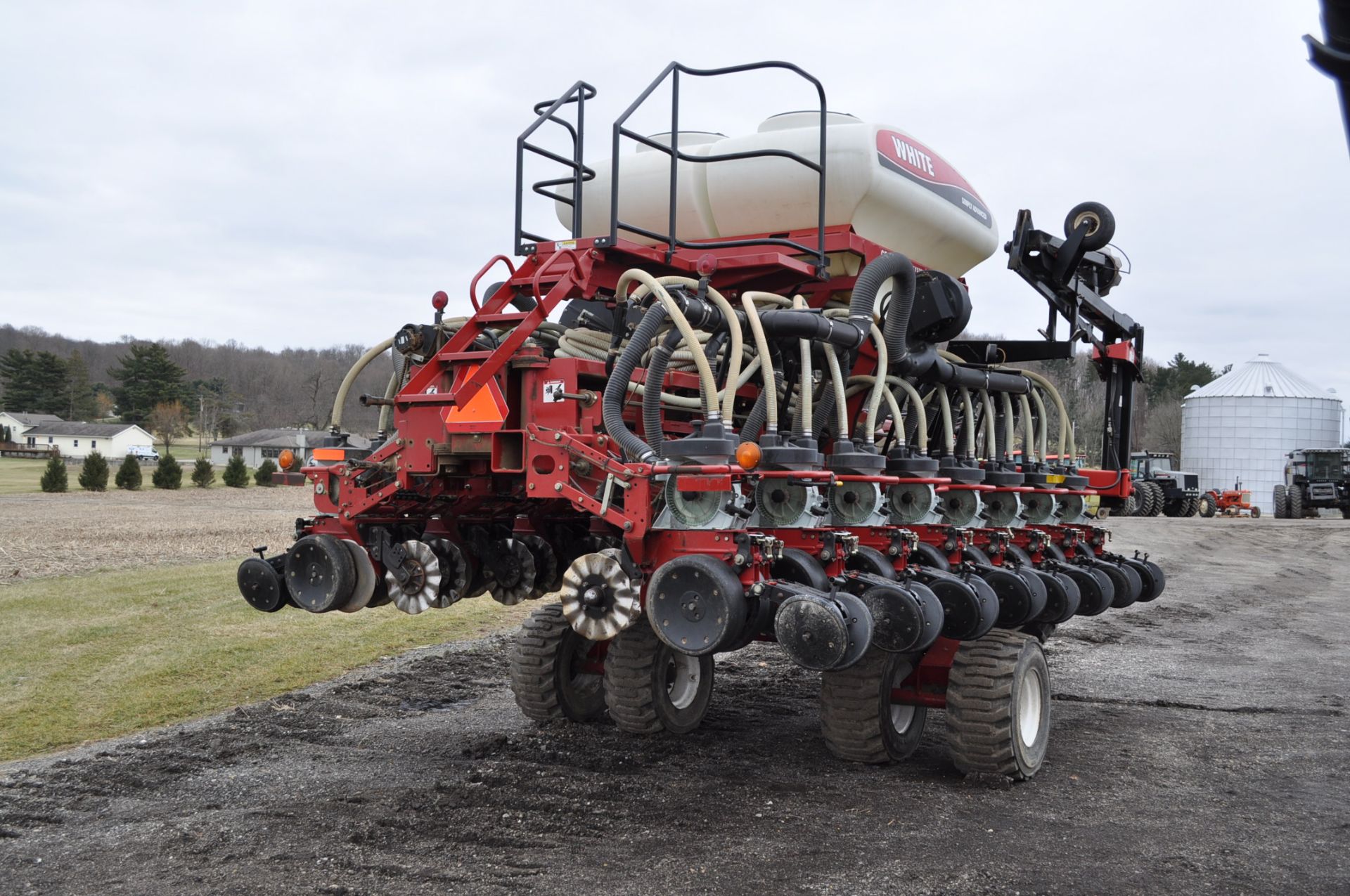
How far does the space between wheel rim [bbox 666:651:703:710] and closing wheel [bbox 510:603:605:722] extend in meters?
0.50

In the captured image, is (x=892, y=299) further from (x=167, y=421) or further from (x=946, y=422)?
(x=167, y=421)

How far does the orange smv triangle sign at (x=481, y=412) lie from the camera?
5840mm

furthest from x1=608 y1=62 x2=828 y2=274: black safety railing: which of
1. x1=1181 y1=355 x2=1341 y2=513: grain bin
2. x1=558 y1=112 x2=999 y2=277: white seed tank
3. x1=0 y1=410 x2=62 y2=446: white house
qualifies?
x1=0 y1=410 x2=62 y2=446: white house

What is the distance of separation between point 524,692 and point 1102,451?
4922 millimetres

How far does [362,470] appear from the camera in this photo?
6293 mm

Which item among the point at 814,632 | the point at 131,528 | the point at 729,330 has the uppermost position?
the point at 729,330

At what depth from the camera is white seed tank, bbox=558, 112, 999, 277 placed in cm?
683

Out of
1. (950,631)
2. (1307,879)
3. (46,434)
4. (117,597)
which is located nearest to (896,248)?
(950,631)

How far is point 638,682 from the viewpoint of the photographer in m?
7.00

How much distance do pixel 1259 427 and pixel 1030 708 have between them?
47086mm

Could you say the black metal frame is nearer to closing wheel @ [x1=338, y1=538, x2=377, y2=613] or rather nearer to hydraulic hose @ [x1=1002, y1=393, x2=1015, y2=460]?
hydraulic hose @ [x1=1002, y1=393, x2=1015, y2=460]

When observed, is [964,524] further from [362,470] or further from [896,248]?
[362,470]

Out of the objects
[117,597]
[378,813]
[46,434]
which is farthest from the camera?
[46,434]

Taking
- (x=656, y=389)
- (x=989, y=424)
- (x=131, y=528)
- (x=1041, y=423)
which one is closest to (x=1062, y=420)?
(x=1041, y=423)
